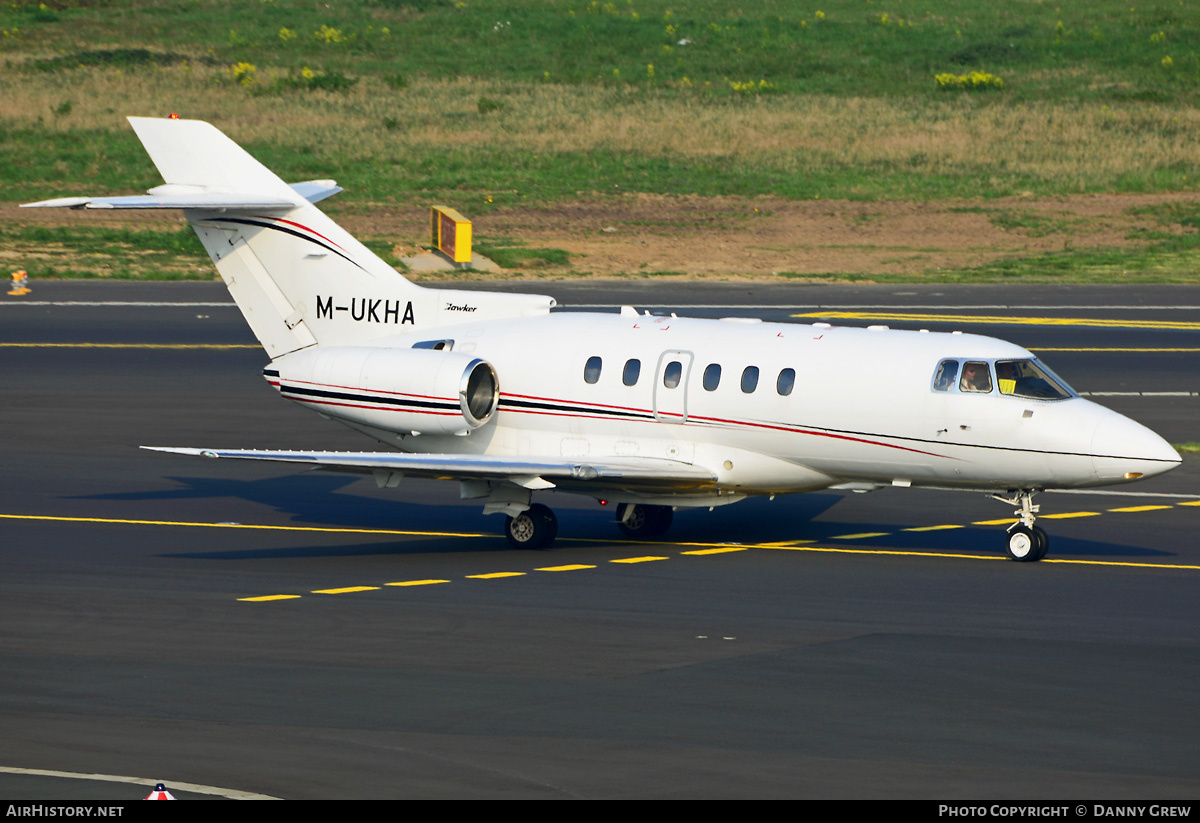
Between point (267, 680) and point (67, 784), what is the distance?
3.78 metres

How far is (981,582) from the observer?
2270 centimetres

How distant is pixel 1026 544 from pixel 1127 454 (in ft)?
6.86

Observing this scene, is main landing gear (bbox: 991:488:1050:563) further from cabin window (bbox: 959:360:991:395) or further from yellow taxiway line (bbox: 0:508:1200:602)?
cabin window (bbox: 959:360:991:395)

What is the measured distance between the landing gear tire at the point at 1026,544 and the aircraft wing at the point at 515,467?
14.6 feet

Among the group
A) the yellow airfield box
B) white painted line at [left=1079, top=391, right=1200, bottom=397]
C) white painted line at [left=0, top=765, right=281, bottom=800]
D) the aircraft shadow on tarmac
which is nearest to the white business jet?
the aircraft shadow on tarmac

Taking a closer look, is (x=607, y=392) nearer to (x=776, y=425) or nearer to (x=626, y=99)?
(x=776, y=425)

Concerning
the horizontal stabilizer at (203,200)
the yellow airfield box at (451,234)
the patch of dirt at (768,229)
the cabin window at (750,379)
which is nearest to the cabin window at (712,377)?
the cabin window at (750,379)

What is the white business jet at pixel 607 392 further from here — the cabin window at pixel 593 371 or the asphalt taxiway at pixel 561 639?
the asphalt taxiway at pixel 561 639

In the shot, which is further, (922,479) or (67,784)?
(922,479)

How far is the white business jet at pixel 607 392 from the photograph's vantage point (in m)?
23.6

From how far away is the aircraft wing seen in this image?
76.6 ft

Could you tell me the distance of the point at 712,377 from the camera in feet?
81.8

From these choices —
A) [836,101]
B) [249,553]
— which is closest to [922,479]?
[249,553]
